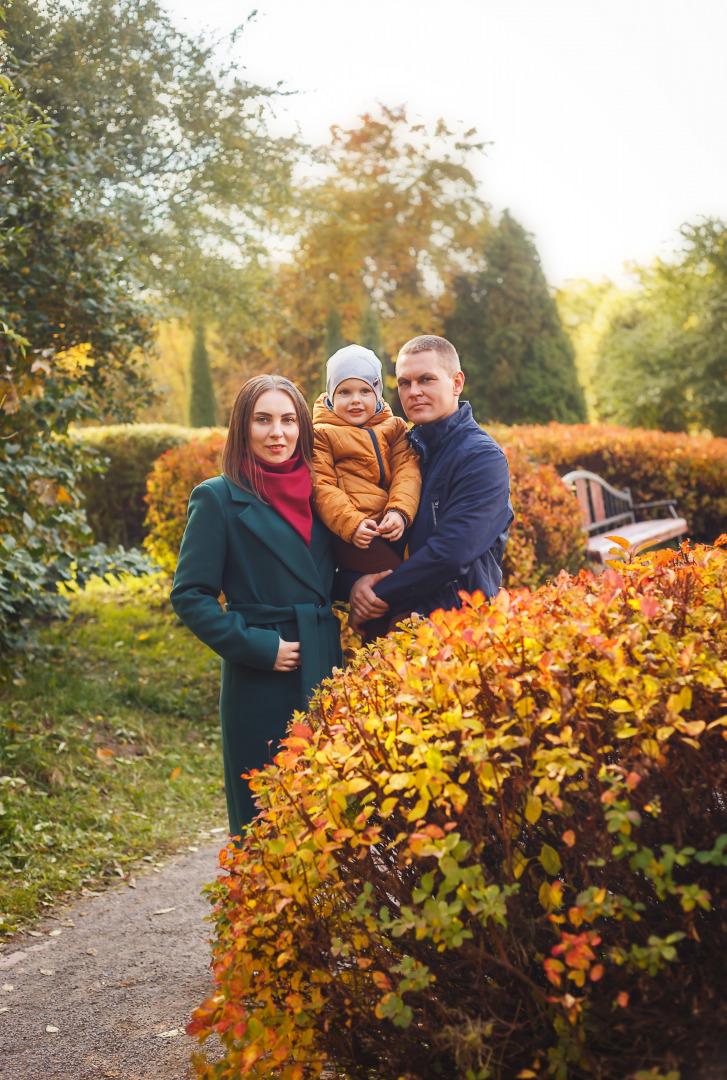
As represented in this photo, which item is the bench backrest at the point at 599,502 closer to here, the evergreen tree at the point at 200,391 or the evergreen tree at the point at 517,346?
the evergreen tree at the point at 517,346

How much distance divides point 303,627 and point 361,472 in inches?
22.4

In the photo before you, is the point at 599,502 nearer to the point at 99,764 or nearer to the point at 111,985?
the point at 99,764

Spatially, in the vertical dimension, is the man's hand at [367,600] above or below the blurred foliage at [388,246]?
below

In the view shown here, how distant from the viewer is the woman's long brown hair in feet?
9.09

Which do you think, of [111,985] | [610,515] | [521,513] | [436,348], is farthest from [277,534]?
[610,515]

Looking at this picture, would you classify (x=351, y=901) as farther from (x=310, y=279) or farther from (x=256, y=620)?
(x=310, y=279)

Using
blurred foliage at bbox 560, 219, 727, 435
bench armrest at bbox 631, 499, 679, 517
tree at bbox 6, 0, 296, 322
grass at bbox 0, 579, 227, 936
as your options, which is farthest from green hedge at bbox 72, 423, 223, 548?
blurred foliage at bbox 560, 219, 727, 435

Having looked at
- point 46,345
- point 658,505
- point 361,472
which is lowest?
point 658,505

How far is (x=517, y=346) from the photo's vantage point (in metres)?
20.9

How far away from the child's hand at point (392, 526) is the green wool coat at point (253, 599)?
0.83ft

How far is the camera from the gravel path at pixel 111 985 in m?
2.68

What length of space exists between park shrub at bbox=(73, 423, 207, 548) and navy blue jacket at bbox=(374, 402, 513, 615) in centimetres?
847

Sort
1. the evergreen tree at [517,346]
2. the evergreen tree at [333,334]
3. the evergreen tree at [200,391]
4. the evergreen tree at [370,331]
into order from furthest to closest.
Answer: the evergreen tree at [200,391] → the evergreen tree at [517,346] → the evergreen tree at [370,331] → the evergreen tree at [333,334]

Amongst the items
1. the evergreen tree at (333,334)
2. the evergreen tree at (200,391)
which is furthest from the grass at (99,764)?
the evergreen tree at (200,391)
